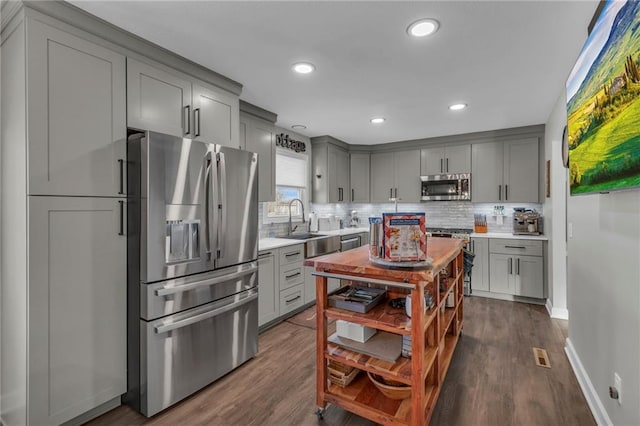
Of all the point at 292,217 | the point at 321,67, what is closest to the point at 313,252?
the point at 292,217

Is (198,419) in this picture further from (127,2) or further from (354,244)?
(354,244)

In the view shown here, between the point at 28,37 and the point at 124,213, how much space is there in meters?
1.06

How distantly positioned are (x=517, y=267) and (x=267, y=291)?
11.1ft

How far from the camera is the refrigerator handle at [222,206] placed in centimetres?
236

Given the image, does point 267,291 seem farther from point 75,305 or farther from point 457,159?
point 457,159

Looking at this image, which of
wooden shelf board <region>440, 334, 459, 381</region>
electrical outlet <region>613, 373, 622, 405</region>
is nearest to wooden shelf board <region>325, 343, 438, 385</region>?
wooden shelf board <region>440, 334, 459, 381</region>

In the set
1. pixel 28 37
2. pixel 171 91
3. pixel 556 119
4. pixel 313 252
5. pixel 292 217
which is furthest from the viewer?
pixel 292 217

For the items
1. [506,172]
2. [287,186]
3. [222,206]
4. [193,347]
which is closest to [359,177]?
[287,186]

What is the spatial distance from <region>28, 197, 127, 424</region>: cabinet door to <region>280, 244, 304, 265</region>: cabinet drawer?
1.68 meters

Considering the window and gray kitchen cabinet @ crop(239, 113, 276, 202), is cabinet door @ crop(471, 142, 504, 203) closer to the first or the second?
the window

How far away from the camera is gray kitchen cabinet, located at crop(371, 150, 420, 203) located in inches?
208

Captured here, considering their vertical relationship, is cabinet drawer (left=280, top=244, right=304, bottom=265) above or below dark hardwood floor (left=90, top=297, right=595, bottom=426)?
above

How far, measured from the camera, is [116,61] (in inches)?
79.2

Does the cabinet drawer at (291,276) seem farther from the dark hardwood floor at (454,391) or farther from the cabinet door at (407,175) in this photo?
the cabinet door at (407,175)
